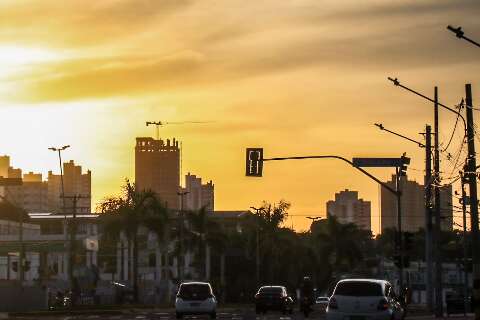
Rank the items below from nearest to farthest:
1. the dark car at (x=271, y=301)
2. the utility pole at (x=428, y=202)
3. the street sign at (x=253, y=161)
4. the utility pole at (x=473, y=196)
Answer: the utility pole at (x=473, y=196), the street sign at (x=253, y=161), the utility pole at (x=428, y=202), the dark car at (x=271, y=301)

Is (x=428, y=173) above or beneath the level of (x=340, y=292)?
above

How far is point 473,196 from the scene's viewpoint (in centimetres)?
4500

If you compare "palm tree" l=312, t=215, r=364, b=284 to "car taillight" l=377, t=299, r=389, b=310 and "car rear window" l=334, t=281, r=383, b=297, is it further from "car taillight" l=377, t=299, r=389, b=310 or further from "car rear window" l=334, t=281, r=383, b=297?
"car taillight" l=377, t=299, r=389, b=310

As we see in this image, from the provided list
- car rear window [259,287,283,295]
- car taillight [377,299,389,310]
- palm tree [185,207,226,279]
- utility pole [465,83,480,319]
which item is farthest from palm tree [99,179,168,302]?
car taillight [377,299,389,310]

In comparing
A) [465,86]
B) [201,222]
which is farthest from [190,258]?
[465,86]

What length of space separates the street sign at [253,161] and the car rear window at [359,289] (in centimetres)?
1530

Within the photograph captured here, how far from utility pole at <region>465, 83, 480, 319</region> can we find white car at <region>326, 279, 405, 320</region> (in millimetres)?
3594

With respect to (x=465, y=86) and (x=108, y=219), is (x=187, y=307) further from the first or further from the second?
(x=108, y=219)

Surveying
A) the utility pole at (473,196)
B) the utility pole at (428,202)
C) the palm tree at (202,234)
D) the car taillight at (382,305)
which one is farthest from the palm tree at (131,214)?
the car taillight at (382,305)

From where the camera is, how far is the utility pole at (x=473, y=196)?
40438 millimetres

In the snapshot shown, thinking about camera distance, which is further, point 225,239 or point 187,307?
point 225,239

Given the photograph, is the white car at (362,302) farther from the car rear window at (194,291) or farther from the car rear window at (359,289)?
the car rear window at (194,291)

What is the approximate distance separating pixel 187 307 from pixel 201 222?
83056 millimetres

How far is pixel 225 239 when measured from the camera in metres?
141
